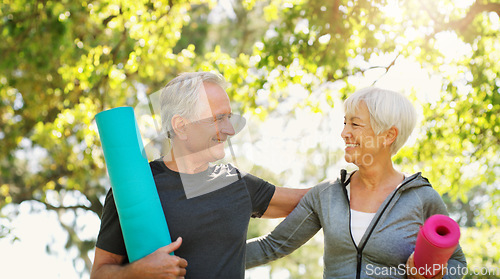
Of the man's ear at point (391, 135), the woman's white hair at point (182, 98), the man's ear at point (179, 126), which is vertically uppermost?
the woman's white hair at point (182, 98)

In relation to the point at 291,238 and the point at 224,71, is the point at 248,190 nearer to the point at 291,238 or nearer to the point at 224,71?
the point at 291,238

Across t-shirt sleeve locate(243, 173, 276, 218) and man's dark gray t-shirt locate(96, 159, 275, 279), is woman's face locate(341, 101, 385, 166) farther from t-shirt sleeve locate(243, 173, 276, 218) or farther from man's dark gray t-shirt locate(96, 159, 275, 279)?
man's dark gray t-shirt locate(96, 159, 275, 279)

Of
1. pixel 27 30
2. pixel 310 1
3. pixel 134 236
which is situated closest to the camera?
pixel 134 236

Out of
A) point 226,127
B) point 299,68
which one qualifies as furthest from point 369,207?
point 299,68

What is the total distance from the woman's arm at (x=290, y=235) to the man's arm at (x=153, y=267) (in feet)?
2.00

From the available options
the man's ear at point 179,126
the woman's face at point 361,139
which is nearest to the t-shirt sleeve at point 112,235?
the man's ear at point 179,126

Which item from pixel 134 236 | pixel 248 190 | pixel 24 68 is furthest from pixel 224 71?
pixel 134 236

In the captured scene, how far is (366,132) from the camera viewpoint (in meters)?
2.20

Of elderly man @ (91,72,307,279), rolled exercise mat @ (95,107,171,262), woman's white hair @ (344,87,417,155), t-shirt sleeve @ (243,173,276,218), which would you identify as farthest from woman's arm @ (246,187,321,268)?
rolled exercise mat @ (95,107,171,262)

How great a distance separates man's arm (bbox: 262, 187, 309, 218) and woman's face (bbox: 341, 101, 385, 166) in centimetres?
33

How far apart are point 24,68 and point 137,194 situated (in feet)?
20.0

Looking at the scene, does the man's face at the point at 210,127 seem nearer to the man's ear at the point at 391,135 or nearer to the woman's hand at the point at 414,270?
the man's ear at the point at 391,135

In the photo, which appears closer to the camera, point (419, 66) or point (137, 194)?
point (137, 194)

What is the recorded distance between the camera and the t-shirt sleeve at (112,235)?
1.87 m
